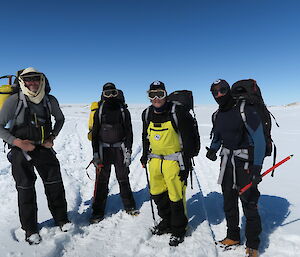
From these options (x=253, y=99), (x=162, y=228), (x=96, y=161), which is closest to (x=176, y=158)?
(x=162, y=228)

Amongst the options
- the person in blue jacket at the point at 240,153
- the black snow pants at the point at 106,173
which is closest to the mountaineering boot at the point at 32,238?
the black snow pants at the point at 106,173

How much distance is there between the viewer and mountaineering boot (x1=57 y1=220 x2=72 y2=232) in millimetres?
4186

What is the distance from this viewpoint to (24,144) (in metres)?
3.72

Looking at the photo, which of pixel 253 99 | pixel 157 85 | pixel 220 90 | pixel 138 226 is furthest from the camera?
pixel 138 226

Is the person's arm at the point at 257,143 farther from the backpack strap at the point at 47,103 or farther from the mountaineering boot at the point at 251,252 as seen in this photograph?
the backpack strap at the point at 47,103

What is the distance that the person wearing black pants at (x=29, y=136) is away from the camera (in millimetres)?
3746

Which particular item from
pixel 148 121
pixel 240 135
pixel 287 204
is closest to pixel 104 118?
pixel 148 121

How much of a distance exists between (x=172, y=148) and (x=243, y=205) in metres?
1.40

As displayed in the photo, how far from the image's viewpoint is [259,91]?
11.9 ft

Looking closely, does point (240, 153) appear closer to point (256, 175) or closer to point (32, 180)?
point (256, 175)

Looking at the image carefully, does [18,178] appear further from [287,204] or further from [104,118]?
[287,204]

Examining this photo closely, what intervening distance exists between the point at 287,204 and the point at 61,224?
4778mm

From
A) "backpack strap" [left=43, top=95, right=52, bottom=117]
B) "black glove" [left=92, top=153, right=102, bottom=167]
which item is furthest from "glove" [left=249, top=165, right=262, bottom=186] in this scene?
"backpack strap" [left=43, top=95, right=52, bottom=117]

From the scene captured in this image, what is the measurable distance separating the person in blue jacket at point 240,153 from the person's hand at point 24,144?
297 centimetres
